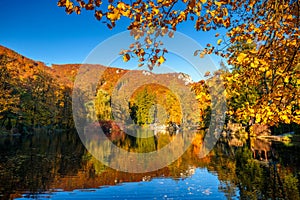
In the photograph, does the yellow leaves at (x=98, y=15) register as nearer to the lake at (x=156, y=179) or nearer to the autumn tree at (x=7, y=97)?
the lake at (x=156, y=179)

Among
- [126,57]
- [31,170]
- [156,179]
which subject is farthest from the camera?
[31,170]

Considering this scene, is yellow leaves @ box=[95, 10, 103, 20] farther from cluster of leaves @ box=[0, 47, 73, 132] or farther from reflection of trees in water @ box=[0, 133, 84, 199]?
cluster of leaves @ box=[0, 47, 73, 132]

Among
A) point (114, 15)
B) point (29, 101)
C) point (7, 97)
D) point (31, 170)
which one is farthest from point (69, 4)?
point (29, 101)

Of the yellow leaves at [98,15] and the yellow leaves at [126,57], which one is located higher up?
the yellow leaves at [98,15]

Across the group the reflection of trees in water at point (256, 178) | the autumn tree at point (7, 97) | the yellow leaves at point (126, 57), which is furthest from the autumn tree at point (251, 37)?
the autumn tree at point (7, 97)

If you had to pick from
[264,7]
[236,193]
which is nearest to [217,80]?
[264,7]

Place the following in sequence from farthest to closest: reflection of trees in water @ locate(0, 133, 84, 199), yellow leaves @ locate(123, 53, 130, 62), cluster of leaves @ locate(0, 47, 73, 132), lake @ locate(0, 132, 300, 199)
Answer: cluster of leaves @ locate(0, 47, 73, 132) → reflection of trees in water @ locate(0, 133, 84, 199) → lake @ locate(0, 132, 300, 199) → yellow leaves @ locate(123, 53, 130, 62)

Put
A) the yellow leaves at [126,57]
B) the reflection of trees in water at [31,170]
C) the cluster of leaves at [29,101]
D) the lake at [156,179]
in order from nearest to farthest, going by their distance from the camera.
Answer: the yellow leaves at [126,57] → the lake at [156,179] → the reflection of trees in water at [31,170] → the cluster of leaves at [29,101]

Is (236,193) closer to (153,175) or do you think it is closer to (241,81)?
(153,175)

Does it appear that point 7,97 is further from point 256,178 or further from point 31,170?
point 256,178

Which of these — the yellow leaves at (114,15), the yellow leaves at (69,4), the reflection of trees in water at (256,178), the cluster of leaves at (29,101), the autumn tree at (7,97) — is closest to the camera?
the yellow leaves at (114,15)

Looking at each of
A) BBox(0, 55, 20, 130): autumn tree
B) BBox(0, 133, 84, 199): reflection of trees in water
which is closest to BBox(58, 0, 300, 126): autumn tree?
BBox(0, 133, 84, 199): reflection of trees in water

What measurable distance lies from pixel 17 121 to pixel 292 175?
35934 millimetres

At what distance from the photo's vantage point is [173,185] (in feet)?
39.7
